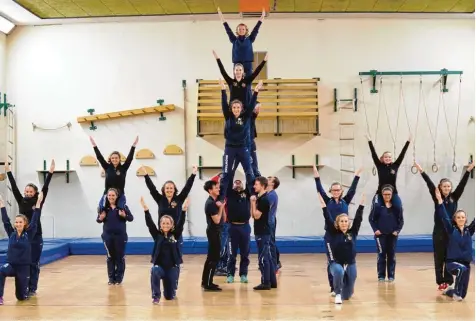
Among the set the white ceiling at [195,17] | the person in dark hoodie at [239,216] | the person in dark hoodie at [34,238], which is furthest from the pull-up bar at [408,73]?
the person in dark hoodie at [34,238]

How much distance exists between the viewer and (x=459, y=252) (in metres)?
7.52

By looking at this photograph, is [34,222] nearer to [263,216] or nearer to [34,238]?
[34,238]

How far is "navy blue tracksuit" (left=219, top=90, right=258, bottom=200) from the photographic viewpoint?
8633mm

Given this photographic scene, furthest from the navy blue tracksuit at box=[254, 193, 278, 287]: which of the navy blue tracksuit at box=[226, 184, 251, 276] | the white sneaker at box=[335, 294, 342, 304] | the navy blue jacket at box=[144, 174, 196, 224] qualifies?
the white sneaker at box=[335, 294, 342, 304]

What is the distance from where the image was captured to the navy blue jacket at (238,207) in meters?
8.34

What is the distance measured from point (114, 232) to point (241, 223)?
6.09ft

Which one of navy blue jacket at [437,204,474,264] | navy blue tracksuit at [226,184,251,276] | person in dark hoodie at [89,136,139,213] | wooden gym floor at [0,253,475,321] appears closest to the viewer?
wooden gym floor at [0,253,475,321]

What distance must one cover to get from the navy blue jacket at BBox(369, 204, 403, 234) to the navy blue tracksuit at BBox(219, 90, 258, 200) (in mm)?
1932

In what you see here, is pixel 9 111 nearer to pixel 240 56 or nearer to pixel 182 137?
pixel 182 137

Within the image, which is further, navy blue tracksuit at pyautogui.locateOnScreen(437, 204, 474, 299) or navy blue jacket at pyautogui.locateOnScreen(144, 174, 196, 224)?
navy blue jacket at pyautogui.locateOnScreen(144, 174, 196, 224)

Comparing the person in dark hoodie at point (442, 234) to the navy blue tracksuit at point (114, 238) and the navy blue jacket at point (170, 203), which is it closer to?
the navy blue jacket at point (170, 203)

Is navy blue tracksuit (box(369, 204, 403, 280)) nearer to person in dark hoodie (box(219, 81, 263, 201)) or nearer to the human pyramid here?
the human pyramid

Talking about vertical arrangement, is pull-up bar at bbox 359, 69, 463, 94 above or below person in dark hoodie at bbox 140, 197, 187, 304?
above

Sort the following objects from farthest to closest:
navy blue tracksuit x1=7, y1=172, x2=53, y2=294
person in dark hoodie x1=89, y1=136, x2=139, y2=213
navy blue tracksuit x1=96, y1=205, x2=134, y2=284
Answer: person in dark hoodie x1=89, y1=136, x2=139, y2=213 < navy blue tracksuit x1=96, y1=205, x2=134, y2=284 < navy blue tracksuit x1=7, y1=172, x2=53, y2=294
